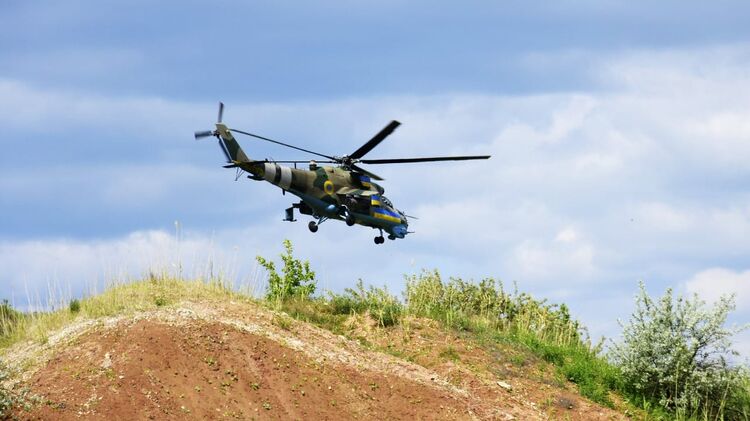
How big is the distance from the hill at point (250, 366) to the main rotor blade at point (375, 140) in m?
6.10

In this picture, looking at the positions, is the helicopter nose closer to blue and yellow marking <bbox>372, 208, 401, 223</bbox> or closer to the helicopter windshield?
blue and yellow marking <bbox>372, 208, 401, 223</bbox>

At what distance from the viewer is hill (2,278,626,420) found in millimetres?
17500

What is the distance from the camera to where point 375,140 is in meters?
28.0

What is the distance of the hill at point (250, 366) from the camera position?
17.5m

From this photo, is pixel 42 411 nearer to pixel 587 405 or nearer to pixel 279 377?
pixel 279 377

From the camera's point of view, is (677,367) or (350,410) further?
(677,367)

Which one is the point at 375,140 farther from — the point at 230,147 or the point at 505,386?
the point at 505,386

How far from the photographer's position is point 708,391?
23.0 metres

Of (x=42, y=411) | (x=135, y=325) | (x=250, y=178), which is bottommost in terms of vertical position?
(x=42, y=411)

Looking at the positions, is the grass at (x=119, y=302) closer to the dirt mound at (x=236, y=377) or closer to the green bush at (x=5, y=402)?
the dirt mound at (x=236, y=377)

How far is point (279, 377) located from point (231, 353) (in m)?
1.32

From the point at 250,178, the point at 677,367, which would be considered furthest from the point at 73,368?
the point at 677,367

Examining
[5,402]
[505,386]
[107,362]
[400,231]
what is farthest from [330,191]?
[5,402]

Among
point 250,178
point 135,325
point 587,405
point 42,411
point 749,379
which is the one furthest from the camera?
point 250,178
